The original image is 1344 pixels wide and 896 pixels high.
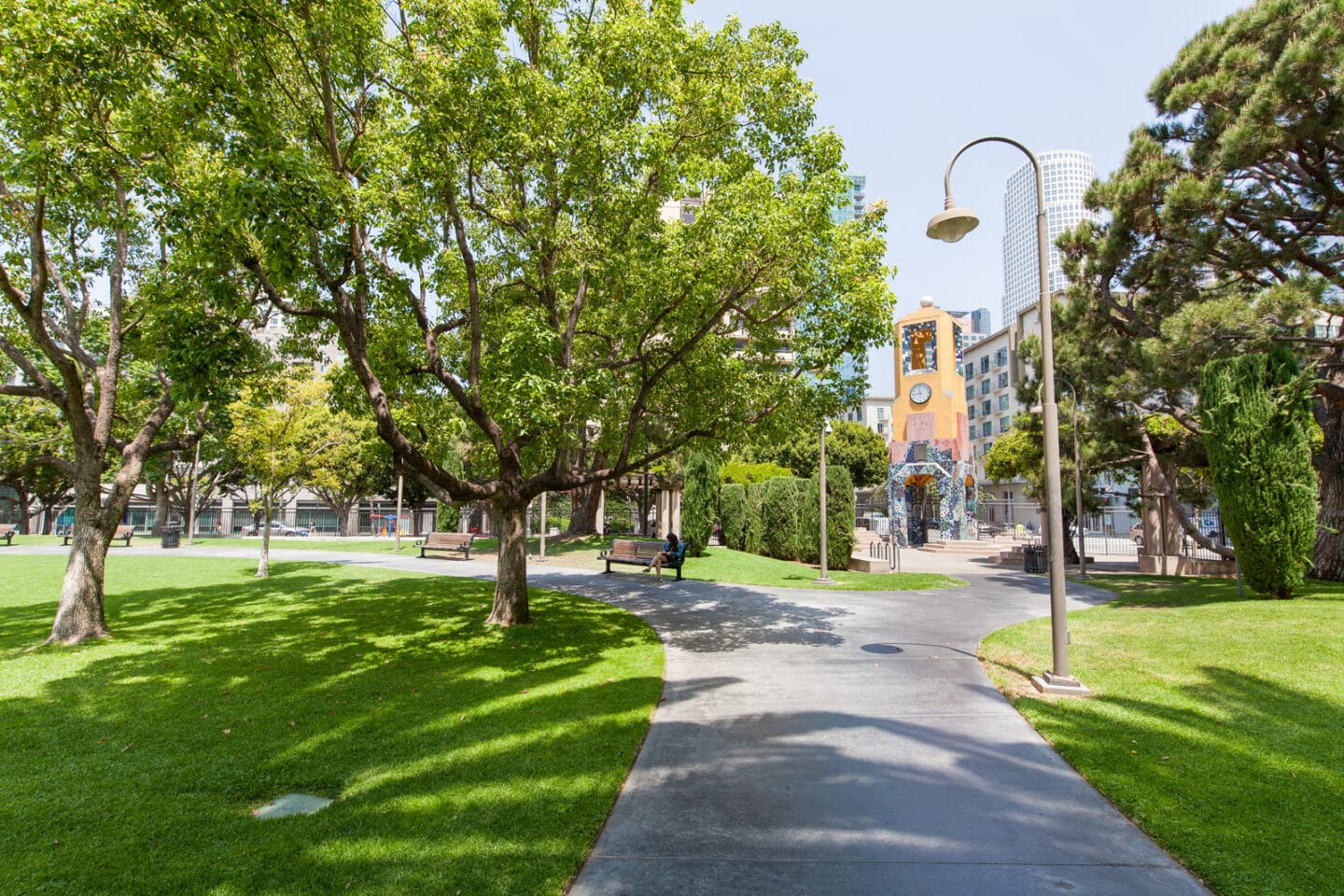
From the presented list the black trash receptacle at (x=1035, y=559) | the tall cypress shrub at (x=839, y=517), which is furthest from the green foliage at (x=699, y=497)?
the black trash receptacle at (x=1035, y=559)

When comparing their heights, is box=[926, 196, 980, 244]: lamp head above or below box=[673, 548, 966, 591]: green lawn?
above

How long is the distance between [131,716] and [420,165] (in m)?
6.67

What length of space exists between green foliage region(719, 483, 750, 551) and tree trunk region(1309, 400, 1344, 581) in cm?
1768

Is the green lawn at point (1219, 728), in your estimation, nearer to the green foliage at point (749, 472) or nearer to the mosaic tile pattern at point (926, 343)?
the green foliage at point (749, 472)

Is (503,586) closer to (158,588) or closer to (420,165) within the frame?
(420,165)

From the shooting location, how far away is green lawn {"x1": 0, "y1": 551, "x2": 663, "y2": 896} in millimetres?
3471

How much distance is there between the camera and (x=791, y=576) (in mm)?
18906

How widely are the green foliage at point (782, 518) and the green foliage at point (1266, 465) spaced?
12.6m

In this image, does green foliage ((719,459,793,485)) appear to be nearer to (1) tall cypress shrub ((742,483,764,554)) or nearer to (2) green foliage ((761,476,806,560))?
(1) tall cypress shrub ((742,483,764,554))

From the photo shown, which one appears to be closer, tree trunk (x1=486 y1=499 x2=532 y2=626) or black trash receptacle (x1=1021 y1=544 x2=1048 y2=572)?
tree trunk (x1=486 y1=499 x2=532 y2=626)

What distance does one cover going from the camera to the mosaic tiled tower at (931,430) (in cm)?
3856

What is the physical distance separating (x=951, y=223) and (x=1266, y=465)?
28.0ft

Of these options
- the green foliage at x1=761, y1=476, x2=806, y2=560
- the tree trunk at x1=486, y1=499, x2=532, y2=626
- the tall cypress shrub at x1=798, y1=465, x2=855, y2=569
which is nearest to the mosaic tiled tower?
the green foliage at x1=761, y1=476, x2=806, y2=560

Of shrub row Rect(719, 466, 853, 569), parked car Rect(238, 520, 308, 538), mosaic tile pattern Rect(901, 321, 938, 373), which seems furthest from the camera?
parked car Rect(238, 520, 308, 538)
